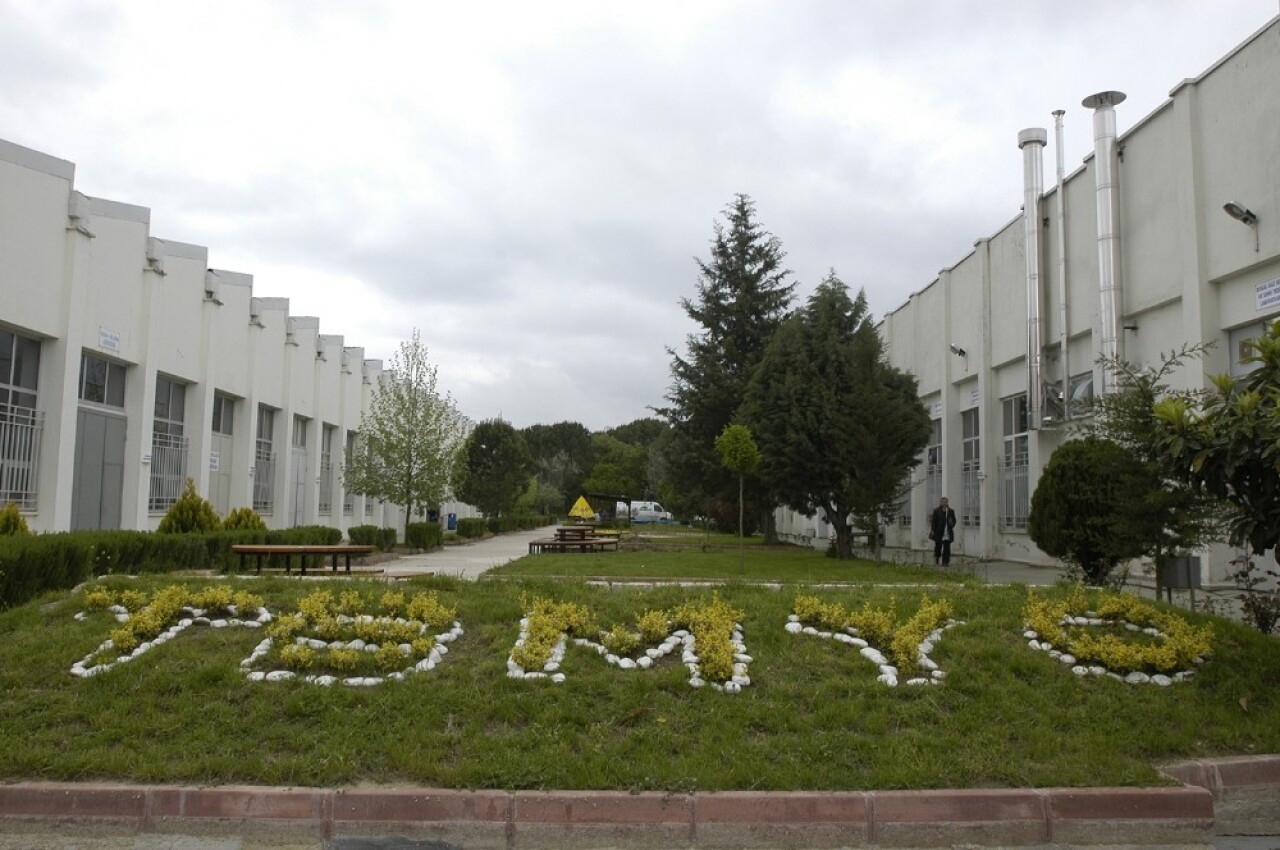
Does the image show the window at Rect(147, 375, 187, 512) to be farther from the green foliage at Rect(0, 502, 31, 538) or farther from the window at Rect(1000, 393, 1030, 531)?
the window at Rect(1000, 393, 1030, 531)

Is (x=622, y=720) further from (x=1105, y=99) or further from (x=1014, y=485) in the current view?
(x=1014, y=485)

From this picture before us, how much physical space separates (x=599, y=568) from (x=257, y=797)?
1379cm

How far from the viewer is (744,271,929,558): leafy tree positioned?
21.5 m

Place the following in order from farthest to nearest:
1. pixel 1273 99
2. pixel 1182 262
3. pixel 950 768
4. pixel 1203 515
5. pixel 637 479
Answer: pixel 637 479 → pixel 1182 262 → pixel 1273 99 → pixel 1203 515 → pixel 950 768

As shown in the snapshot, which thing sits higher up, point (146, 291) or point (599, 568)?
point (146, 291)

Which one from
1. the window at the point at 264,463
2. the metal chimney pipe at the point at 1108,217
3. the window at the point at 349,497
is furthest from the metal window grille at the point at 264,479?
the metal chimney pipe at the point at 1108,217

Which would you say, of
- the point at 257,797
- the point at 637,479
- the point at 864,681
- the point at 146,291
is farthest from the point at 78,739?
the point at 637,479

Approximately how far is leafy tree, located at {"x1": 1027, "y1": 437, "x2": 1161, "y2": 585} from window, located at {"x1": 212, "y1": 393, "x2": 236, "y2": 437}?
22022mm

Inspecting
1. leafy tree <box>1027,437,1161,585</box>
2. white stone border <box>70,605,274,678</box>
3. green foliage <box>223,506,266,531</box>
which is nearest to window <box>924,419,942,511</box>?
leafy tree <box>1027,437,1161,585</box>

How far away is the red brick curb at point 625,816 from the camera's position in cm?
553

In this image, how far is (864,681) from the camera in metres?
7.25

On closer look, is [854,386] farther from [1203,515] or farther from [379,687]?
[379,687]

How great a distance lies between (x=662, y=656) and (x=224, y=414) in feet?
75.5

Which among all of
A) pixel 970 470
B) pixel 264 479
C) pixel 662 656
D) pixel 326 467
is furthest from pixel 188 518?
pixel 970 470
